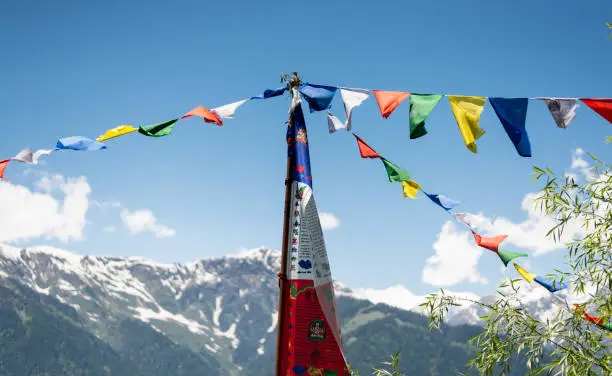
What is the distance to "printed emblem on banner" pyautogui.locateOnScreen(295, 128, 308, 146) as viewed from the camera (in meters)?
10.0

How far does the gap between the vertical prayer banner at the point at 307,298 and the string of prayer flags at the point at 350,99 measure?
1122 millimetres

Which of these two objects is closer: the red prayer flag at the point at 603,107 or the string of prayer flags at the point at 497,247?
the red prayer flag at the point at 603,107

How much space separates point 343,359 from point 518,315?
3956mm

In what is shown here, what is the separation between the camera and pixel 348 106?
388 inches

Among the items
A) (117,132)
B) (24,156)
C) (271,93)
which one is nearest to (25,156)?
(24,156)

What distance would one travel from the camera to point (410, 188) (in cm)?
1148

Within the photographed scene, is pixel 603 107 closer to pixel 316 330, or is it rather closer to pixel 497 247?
pixel 497 247

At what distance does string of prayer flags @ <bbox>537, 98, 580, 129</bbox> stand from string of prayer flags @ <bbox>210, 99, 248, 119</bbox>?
17.4 ft

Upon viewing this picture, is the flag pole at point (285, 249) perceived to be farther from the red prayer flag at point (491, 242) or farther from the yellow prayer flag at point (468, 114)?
the red prayer flag at point (491, 242)

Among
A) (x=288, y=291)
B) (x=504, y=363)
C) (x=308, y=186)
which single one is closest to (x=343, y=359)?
(x=288, y=291)

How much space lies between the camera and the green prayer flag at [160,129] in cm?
1014

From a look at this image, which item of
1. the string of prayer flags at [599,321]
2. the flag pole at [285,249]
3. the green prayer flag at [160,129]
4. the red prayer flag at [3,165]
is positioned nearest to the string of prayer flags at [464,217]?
the string of prayer flags at [599,321]

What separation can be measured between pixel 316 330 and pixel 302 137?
3.38 meters

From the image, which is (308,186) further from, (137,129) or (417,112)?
(137,129)
